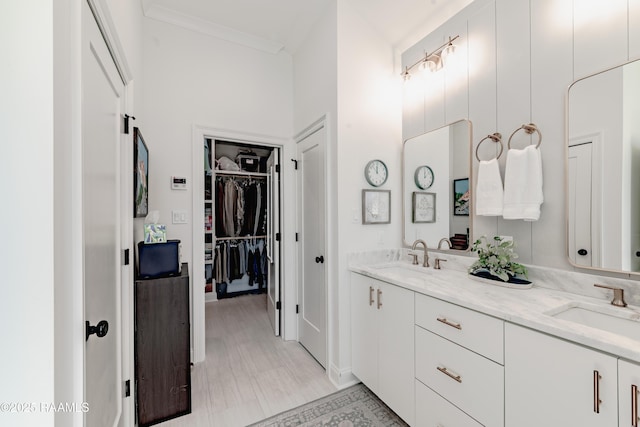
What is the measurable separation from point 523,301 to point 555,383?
372 millimetres

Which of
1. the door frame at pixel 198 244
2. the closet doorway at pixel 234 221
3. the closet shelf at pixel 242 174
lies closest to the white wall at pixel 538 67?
the door frame at pixel 198 244

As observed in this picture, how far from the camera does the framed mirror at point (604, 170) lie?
3.95ft

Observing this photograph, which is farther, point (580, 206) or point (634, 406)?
point (580, 206)

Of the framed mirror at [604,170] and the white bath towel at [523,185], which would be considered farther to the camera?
the white bath towel at [523,185]

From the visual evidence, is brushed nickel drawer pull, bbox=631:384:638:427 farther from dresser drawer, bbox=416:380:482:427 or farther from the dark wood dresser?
the dark wood dresser

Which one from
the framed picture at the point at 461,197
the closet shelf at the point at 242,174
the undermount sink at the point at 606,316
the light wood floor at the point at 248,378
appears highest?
the closet shelf at the point at 242,174

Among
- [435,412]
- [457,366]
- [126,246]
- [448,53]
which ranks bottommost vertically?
[435,412]

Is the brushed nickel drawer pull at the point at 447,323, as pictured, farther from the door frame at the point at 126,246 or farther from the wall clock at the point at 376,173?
the door frame at the point at 126,246

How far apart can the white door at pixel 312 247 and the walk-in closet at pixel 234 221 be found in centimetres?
140

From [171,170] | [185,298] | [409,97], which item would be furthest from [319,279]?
[409,97]

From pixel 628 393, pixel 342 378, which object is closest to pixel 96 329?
pixel 342 378

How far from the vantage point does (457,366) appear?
1320 millimetres
